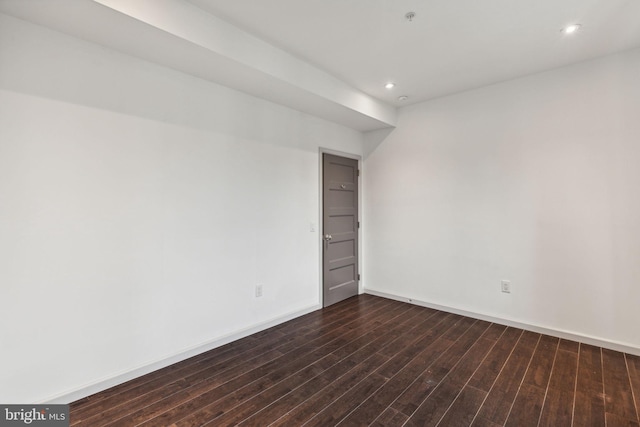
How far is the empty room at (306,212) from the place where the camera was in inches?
75.3

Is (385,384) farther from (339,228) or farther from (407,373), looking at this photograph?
(339,228)

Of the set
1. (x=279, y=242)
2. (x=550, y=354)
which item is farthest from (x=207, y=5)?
(x=550, y=354)

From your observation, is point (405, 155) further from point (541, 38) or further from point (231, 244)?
point (231, 244)

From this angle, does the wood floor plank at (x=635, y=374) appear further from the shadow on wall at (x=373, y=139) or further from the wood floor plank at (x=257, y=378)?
the shadow on wall at (x=373, y=139)

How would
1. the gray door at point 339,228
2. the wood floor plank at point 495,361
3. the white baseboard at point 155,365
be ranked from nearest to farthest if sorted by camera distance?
the white baseboard at point 155,365
the wood floor plank at point 495,361
the gray door at point 339,228

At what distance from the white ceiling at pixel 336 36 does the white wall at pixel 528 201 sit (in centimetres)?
A: 40

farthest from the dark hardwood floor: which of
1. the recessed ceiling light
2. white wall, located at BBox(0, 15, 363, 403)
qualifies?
the recessed ceiling light

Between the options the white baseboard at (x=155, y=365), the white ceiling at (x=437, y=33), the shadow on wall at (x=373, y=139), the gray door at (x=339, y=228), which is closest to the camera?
the white baseboard at (x=155, y=365)

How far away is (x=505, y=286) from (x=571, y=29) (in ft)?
8.46

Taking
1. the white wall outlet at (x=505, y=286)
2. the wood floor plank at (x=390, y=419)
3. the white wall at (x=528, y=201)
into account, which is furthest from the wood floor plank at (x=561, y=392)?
the wood floor plank at (x=390, y=419)

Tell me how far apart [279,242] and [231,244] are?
64 cm

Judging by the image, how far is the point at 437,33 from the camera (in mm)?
2424

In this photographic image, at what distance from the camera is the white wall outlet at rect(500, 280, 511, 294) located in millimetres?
3332

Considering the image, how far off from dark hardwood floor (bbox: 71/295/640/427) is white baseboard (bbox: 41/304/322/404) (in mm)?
57
